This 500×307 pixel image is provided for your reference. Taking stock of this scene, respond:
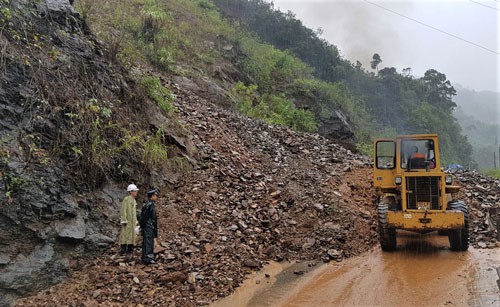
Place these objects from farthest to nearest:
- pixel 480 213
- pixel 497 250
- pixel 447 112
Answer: pixel 447 112, pixel 480 213, pixel 497 250

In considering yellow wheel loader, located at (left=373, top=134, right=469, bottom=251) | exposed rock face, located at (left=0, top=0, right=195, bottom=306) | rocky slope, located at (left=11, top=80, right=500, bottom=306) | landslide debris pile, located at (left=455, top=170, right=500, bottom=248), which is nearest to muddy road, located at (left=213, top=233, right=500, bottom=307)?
rocky slope, located at (left=11, top=80, right=500, bottom=306)

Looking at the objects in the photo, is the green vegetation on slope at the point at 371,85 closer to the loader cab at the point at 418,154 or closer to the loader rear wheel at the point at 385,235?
the loader cab at the point at 418,154

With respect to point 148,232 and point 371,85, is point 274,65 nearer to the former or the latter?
point 148,232

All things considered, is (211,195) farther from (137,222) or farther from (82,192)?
(82,192)

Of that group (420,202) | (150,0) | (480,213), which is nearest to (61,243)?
(420,202)

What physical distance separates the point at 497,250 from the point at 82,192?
8.04 metres

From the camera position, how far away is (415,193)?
28.3 ft

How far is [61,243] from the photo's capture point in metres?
6.26

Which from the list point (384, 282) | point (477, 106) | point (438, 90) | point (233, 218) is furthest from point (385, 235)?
point (477, 106)

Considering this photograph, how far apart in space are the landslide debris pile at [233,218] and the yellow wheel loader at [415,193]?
876 mm

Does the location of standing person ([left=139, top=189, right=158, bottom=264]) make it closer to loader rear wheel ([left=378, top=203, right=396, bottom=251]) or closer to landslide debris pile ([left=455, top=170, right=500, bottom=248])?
loader rear wheel ([left=378, top=203, right=396, bottom=251])

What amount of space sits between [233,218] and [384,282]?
3.11 metres

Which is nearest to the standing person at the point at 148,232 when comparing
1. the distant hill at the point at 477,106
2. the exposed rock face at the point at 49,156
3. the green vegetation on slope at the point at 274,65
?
the exposed rock face at the point at 49,156

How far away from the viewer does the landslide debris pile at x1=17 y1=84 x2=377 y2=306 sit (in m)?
6.18
